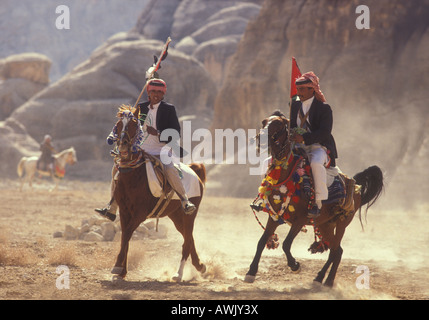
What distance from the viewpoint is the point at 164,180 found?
935 centimetres

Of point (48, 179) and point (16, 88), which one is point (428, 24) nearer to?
point (48, 179)

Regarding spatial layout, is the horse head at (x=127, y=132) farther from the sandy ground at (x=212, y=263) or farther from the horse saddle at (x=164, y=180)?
the sandy ground at (x=212, y=263)

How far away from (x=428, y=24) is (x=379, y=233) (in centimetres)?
1973

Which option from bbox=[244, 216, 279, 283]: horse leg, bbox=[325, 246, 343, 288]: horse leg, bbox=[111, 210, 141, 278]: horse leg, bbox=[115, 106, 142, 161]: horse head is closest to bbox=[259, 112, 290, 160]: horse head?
bbox=[244, 216, 279, 283]: horse leg

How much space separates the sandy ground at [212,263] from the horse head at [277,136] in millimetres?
1990

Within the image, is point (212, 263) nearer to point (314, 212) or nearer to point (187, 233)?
point (187, 233)

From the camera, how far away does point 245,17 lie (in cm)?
7800

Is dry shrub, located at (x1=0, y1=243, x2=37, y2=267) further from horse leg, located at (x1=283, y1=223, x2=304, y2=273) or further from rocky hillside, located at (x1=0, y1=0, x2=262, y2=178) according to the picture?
rocky hillside, located at (x1=0, y1=0, x2=262, y2=178)

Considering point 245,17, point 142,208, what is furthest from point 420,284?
point 245,17

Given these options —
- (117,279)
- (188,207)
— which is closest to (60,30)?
(188,207)

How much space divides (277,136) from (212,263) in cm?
294

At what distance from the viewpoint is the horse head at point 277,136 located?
342 inches

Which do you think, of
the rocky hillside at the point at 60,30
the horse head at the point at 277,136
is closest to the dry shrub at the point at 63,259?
the horse head at the point at 277,136
